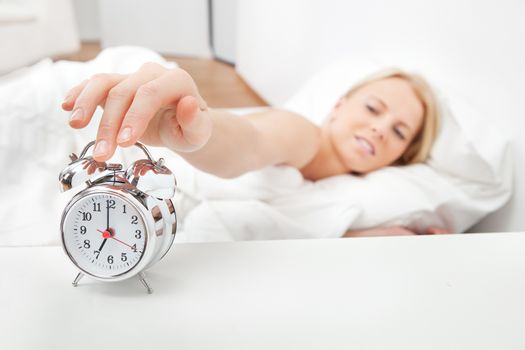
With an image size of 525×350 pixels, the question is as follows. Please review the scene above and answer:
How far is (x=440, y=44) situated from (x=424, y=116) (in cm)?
20

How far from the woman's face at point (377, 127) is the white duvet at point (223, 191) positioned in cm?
4

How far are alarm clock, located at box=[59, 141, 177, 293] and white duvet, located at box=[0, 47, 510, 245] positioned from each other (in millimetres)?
386

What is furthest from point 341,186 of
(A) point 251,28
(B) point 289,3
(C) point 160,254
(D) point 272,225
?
(A) point 251,28

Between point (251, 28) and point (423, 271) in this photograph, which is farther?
point (251, 28)

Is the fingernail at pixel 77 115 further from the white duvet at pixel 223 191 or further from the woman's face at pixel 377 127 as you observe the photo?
the woman's face at pixel 377 127

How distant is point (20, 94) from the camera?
3.22ft

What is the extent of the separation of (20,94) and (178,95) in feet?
1.87

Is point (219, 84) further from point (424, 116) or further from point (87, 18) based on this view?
point (87, 18)

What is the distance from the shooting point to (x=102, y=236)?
1.64 feet

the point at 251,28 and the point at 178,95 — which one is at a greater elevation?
the point at 178,95

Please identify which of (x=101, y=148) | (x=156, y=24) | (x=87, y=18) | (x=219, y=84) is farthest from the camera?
(x=87, y=18)

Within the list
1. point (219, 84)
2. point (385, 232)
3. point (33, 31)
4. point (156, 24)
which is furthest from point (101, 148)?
point (156, 24)

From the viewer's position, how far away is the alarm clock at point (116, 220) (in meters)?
0.48

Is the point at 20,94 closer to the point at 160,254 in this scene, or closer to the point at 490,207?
the point at 160,254
